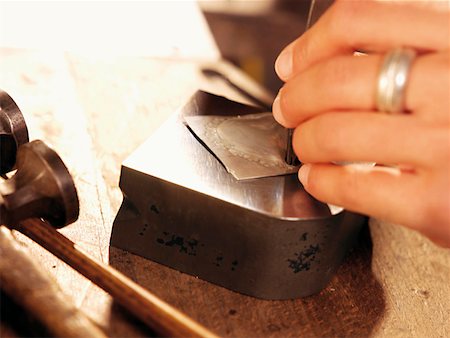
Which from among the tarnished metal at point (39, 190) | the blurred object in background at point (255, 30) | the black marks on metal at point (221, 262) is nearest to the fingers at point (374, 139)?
the black marks on metal at point (221, 262)

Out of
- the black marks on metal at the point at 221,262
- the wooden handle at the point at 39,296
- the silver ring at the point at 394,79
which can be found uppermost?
the silver ring at the point at 394,79

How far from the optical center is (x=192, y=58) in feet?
4.16

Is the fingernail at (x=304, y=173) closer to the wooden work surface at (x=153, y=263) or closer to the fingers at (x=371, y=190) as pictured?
the fingers at (x=371, y=190)

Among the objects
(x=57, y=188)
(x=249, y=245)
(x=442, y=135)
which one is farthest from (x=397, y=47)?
(x=57, y=188)

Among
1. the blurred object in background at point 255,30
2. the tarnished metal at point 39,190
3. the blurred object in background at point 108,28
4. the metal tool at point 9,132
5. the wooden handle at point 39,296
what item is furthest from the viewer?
the blurred object in background at point 255,30

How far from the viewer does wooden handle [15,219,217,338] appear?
59cm

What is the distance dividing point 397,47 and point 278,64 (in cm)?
16

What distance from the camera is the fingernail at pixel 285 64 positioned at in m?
0.74

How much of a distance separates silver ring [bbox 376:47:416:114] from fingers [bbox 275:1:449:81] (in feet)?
0.07

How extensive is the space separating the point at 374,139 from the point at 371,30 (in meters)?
0.11

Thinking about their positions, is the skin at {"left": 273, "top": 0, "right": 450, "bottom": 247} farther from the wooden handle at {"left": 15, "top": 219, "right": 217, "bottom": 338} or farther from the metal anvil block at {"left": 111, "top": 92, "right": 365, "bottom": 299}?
the wooden handle at {"left": 15, "top": 219, "right": 217, "bottom": 338}

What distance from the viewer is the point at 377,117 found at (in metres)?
0.63

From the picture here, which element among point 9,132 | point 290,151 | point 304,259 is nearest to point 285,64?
point 290,151

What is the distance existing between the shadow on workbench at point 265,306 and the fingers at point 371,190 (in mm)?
130
